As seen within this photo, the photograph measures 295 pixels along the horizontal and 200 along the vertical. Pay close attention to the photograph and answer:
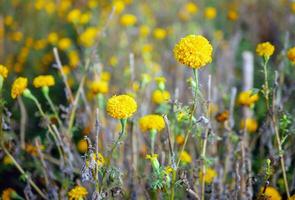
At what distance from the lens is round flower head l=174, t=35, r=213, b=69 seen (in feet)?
3.75

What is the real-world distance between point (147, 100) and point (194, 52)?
3.88ft

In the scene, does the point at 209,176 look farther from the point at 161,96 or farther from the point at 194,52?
the point at 194,52

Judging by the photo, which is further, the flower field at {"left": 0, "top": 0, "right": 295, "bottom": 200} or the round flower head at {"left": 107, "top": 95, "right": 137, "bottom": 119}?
the flower field at {"left": 0, "top": 0, "right": 295, "bottom": 200}

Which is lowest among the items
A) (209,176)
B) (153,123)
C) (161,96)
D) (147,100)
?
(209,176)

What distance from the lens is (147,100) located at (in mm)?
2314

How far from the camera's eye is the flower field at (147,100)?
1.34 m

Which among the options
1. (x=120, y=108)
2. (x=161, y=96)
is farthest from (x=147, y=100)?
(x=120, y=108)

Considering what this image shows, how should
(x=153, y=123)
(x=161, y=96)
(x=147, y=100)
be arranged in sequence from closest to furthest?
(x=153, y=123) → (x=161, y=96) → (x=147, y=100)

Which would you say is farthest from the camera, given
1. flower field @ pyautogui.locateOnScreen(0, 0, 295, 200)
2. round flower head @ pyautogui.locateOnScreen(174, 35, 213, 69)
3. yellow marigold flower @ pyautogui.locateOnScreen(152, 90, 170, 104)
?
yellow marigold flower @ pyautogui.locateOnScreen(152, 90, 170, 104)

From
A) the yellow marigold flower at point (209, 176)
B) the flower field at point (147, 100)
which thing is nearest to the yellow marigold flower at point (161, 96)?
the flower field at point (147, 100)

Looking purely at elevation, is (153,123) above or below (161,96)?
below

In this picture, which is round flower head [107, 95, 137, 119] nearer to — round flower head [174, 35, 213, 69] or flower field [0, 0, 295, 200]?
flower field [0, 0, 295, 200]

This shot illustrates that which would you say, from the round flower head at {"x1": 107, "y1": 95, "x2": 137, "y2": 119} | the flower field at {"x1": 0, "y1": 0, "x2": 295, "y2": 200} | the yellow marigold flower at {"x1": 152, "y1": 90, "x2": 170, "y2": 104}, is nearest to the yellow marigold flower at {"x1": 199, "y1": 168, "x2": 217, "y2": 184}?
the flower field at {"x1": 0, "y1": 0, "x2": 295, "y2": 200}

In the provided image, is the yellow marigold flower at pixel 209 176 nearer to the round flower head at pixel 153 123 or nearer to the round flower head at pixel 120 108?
the round flower head at pixel 153 123
